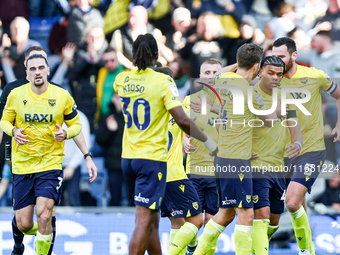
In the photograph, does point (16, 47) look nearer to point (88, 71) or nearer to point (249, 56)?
point (88, 71)

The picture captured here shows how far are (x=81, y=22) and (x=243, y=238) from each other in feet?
14.4

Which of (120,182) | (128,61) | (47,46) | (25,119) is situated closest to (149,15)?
(128,61)

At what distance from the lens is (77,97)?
26.0 ft

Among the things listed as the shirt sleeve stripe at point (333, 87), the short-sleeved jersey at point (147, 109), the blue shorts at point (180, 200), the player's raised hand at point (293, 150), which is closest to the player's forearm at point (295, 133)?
the player's raised hand at point (293, 150)

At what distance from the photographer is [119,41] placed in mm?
8094

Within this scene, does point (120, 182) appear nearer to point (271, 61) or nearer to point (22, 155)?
point (22, 155)

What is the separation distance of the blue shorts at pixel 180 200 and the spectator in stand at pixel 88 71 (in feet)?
8.19

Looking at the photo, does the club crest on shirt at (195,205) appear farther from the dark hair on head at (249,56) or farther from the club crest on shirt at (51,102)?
the club crest on shirt at (51,102)

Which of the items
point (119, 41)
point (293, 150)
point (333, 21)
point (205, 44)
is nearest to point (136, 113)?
point (293, 150)

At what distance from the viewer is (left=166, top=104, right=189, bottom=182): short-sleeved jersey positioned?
5805 mm

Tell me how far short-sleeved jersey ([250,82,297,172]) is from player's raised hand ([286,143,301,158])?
3.6 inches

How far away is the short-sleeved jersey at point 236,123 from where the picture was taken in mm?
5395

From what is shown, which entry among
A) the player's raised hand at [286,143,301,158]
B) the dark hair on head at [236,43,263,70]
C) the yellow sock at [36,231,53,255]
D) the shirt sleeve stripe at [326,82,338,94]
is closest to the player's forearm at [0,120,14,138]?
the yellow sock at [36,231,53,255]

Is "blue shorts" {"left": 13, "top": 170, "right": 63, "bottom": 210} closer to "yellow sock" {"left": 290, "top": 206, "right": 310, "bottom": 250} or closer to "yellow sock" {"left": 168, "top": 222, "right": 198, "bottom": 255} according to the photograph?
"yellow sock" {"left": 168, "top": 222, "right": 198, "bottom": 255}
